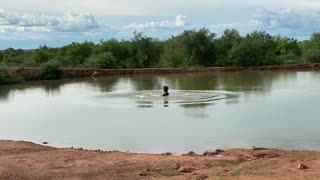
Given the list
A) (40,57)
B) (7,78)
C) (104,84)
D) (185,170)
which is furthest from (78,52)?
(185,170)

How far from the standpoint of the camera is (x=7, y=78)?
37125 mm

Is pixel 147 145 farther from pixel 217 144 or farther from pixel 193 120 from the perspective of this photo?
pixel 193 120

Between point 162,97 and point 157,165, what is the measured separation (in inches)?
522

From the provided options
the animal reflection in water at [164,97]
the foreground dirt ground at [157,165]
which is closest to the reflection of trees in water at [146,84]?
the animal reflection in water at [164,97]

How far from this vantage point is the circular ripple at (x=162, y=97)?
2050 cm

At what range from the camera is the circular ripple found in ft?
67.2

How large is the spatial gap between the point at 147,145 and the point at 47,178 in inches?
165

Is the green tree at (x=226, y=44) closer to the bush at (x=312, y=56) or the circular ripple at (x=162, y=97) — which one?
the bush at (x=312, y=56)

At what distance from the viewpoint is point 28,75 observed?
131 ft

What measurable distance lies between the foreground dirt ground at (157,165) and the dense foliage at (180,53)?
113 feet

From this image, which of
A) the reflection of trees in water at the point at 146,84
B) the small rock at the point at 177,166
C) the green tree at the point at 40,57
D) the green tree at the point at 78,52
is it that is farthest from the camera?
the green tree at the point at 78,52

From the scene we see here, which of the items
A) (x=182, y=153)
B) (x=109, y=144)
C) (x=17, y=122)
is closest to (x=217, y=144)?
(x=182, y=153)

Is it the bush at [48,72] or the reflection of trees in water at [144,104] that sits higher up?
the bush at [48,72]

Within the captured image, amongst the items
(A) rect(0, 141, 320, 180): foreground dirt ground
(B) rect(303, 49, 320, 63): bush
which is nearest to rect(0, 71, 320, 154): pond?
(A) rect(0, 141, 320, 180): foreground dirt ground
